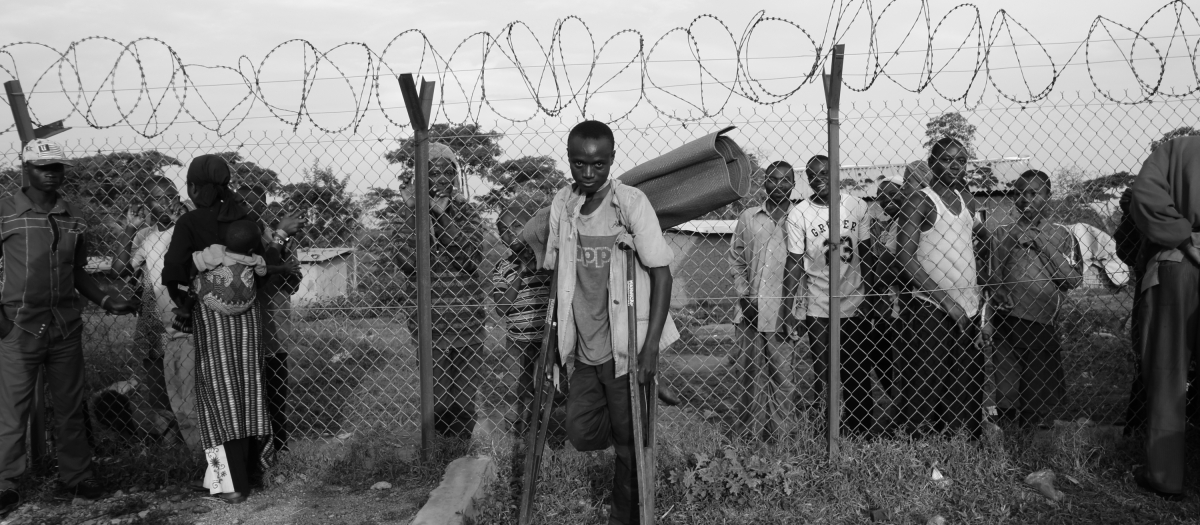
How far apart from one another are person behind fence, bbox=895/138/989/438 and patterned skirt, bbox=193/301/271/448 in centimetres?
365

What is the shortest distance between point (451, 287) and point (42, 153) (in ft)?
7.46

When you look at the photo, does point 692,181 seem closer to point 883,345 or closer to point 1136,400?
point 883,345

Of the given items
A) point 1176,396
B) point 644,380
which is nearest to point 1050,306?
point 1176,396

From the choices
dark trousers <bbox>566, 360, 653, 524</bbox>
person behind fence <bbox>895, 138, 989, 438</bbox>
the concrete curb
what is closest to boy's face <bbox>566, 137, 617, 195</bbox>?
Result: dark trousers <bbox>566, 360, 653, 524</bbox>

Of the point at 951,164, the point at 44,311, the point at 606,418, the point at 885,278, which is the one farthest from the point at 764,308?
the point at 44,311

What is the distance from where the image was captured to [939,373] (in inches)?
194

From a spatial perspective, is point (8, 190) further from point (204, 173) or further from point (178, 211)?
point (204, 173)

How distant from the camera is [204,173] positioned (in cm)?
428

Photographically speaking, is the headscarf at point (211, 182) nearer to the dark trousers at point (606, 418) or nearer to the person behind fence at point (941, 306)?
the dark trousers at point (606, 418)

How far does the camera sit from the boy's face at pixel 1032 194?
5.13 m

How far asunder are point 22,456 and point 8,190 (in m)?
1.75

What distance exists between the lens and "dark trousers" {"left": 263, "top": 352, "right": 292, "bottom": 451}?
4844 millimetres

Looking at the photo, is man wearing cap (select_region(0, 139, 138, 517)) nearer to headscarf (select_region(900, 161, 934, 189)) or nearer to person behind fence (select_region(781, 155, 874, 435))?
person behind fence (select_region(781, 155, 874, 435))

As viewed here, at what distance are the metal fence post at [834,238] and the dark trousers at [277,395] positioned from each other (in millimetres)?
3144
